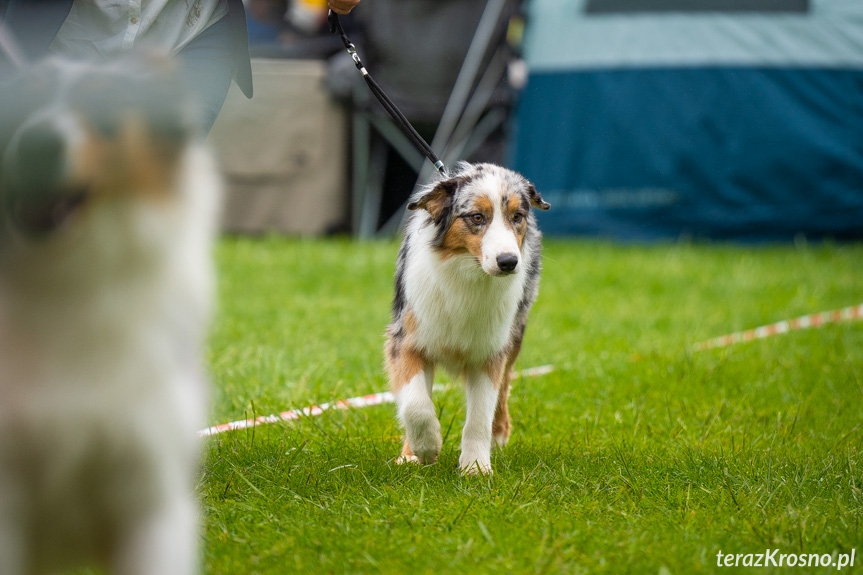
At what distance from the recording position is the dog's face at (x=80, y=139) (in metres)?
1.74

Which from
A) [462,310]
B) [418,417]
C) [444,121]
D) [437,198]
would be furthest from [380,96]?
[444,121]

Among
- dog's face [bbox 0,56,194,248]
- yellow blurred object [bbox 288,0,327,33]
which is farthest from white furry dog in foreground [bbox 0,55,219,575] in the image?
yellow blurred object [bbox 288,0,327,33]

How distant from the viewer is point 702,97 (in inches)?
379

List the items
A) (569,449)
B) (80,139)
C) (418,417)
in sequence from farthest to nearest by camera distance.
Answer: (569,449) → (418,417) → (80,139)

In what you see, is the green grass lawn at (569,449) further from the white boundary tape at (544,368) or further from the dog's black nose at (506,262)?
the dog's black nose at (506,262)

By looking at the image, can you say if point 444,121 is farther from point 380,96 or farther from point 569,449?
point 569,449

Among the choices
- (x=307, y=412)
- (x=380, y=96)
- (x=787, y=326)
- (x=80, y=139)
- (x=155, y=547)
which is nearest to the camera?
(x=80, y=139)

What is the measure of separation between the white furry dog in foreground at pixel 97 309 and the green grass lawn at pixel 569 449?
0.69 m

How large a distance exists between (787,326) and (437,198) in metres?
3.82

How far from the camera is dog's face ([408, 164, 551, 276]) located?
3.40m

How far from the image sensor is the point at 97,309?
183 centimetres

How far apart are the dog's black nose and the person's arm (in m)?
1.09

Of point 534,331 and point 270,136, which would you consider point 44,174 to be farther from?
point 270,136

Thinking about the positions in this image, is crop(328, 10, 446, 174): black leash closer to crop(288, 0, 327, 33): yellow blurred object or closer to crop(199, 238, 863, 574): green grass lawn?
crop(199, 238, 863, 574): green grass lawn
